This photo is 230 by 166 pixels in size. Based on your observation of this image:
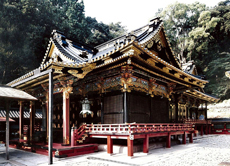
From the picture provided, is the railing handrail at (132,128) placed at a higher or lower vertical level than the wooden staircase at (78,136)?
higher

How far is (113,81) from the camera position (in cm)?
1312

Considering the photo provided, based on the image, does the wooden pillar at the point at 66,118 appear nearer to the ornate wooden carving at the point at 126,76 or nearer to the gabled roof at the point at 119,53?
the gabled roof at the point at 119,53

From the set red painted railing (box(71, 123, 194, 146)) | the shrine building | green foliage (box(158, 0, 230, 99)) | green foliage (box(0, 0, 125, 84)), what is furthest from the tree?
red painted railing (box(71, 123, 194, 146))

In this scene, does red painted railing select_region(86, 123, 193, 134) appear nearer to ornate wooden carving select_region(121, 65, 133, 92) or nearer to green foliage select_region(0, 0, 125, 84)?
ornate wooden carving select_region(121, 65, 133, 92)

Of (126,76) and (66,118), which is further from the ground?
(126,76)

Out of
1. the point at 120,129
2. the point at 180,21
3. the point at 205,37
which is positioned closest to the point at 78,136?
the point at 120,129

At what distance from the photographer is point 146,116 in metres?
14.5

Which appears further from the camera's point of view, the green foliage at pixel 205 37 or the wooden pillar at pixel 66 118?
the green foliage at pixel 205 37

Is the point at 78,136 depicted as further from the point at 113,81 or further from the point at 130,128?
the point at 113,81

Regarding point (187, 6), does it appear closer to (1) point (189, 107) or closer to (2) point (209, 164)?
(1) point (189, 107)

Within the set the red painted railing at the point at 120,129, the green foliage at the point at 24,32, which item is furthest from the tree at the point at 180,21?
the red painted railing at the point at 120,129

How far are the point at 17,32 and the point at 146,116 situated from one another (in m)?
24.3

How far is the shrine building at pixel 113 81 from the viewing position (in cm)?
1139

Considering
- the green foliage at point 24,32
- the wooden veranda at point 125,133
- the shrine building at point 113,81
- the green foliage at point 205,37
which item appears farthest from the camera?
the green foliage at point 205,37
